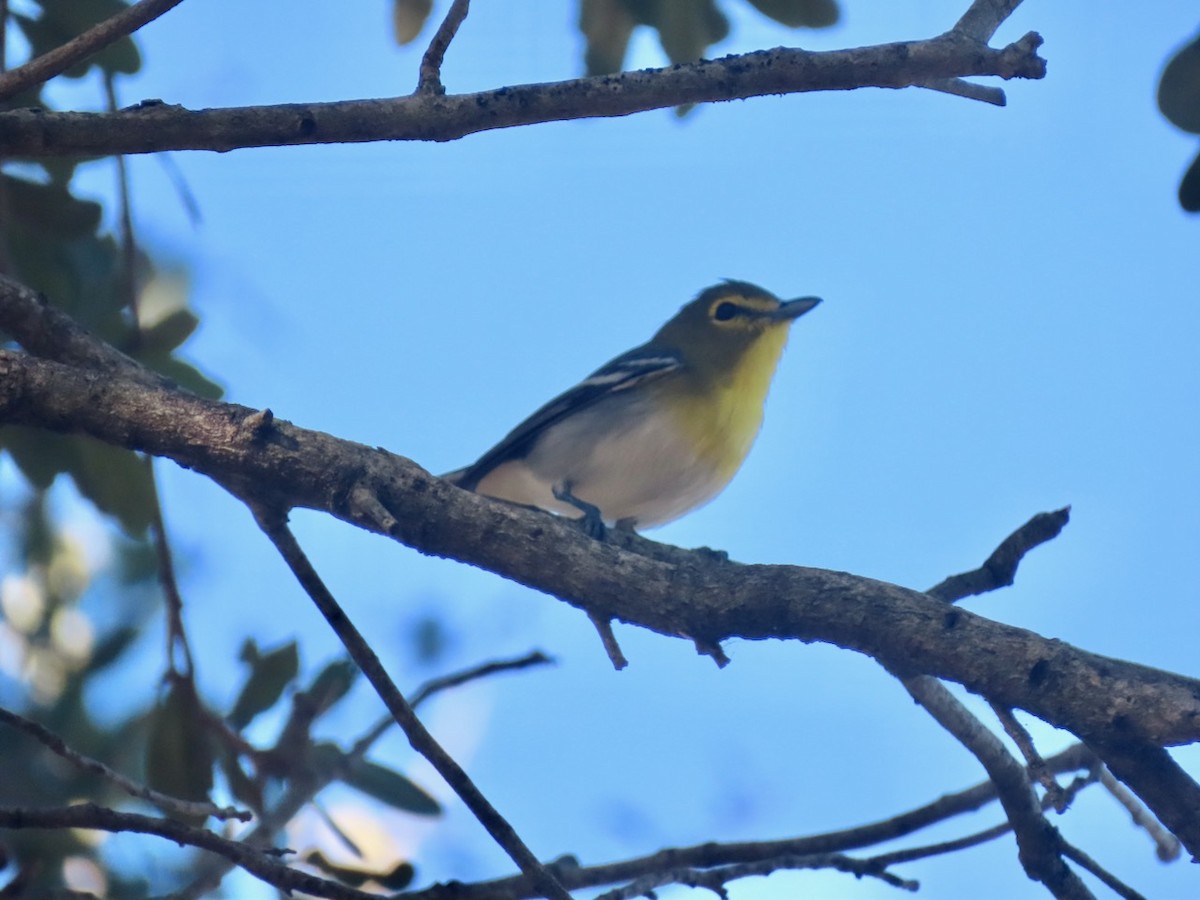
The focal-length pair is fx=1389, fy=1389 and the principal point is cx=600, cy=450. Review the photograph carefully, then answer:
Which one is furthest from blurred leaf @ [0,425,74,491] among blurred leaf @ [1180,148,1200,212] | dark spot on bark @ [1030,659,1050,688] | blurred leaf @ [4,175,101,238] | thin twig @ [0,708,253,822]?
blurred leaf @ [1180,148,1200,212]

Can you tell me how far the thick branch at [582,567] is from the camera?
2914 mm

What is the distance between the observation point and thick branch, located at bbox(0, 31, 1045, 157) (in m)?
3.18

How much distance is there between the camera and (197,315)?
4.46 meters

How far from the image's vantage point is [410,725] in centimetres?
283

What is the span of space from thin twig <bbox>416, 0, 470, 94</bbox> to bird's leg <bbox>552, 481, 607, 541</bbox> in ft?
11.2

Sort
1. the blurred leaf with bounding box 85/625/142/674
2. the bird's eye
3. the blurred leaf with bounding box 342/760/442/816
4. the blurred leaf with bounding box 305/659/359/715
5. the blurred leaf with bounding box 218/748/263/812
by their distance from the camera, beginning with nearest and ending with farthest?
the blurred leaf with bounding box 305/659/359/715 → the blurred leaf with bounding box 218/748/263/812 → the blurred leaf with bounding box 342/760/442/816 → the blurred leaf with bounding box 85/625/142/674 → the bird's eye

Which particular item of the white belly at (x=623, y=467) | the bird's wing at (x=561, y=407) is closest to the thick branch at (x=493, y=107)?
the white belly at (x=623, y=467)

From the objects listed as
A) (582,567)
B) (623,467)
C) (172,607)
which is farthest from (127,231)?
(623,467)

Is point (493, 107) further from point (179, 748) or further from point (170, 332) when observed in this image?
point (179, 748)

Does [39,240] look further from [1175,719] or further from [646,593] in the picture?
[1175,719]

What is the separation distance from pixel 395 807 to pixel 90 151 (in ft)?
6.69

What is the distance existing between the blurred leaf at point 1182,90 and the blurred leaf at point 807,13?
1.08 m

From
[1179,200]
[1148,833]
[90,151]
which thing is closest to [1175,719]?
[1148,833]

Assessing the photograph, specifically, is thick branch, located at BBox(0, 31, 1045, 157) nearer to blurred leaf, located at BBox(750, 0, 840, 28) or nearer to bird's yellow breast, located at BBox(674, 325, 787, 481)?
blurred leaf, located at BBox(750, 0, 840, 28)
